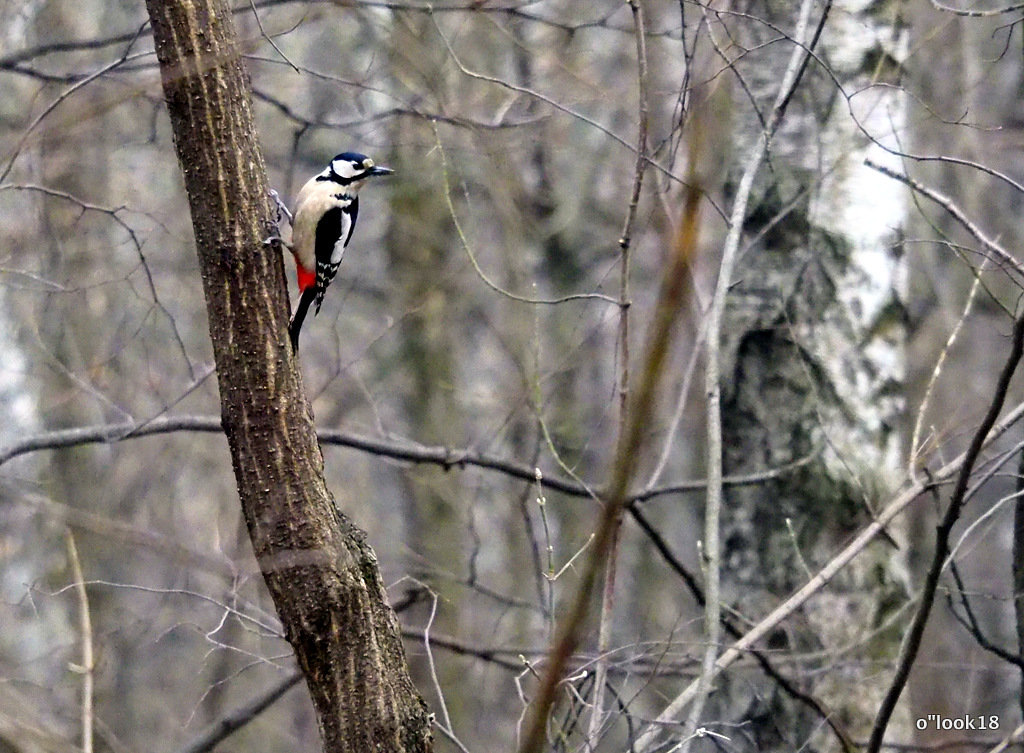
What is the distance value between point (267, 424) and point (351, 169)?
222 cm

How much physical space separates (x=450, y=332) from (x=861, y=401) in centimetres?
555

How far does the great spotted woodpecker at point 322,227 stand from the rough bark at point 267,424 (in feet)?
4.05

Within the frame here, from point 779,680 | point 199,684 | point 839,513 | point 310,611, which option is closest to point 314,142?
point 199,684

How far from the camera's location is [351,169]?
178 inches

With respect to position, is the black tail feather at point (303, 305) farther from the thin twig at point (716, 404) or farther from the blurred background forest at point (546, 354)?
the thin twig at point (716, 404)

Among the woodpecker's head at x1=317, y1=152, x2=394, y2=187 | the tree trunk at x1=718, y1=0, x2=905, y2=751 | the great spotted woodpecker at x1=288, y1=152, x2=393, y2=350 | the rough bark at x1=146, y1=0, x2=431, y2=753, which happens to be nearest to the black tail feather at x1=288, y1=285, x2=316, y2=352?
the great spotted woodpecker at x1=288, y1=152, x2=393, y2=350

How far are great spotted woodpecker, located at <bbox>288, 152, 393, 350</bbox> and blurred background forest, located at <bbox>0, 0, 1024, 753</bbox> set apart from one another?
0.19 m

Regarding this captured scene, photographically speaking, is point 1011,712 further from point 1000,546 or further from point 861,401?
point 861,401

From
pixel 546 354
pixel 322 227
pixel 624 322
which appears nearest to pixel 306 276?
pixel 322 227

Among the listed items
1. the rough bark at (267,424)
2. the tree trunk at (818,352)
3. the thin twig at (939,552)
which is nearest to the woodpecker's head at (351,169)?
Answer: the tree trunk at (818,352)

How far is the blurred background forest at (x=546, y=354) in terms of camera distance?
3543mm

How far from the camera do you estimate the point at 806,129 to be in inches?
183

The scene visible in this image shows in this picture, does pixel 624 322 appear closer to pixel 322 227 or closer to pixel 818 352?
pixel 322 227

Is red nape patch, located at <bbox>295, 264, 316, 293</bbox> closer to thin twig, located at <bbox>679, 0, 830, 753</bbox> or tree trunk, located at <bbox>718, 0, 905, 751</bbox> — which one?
thin twig, located at <bbox>679, 0, 830, 753</bbox>
